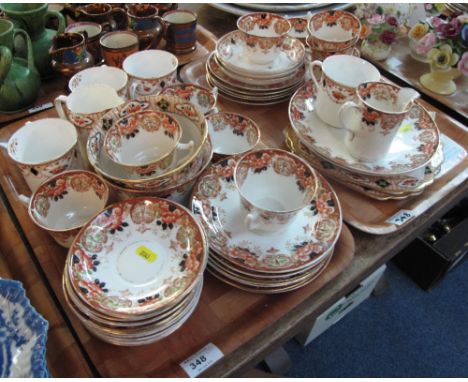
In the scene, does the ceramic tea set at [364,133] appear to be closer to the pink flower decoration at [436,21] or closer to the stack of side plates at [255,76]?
the stack of side plates at [255,76]

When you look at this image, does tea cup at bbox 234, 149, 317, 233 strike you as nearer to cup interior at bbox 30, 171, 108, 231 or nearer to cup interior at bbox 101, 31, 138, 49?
cup interior at bbox 30, 171, 108, 231

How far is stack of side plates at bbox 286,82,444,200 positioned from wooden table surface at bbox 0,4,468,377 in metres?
0.07

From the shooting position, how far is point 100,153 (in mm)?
630

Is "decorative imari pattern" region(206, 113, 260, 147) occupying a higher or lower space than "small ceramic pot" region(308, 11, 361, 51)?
lower

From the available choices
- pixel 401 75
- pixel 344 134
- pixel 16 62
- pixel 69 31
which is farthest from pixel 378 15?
pixel 16 62

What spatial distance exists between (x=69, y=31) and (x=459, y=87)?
0.96 m

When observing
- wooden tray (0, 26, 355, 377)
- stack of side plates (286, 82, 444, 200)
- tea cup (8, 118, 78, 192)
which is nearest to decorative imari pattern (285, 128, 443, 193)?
stack of side plates (286, 82, 444, 200)

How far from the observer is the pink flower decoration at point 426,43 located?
0.97 metres

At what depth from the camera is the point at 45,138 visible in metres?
0.74

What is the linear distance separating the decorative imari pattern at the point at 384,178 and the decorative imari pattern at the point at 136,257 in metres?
0.30

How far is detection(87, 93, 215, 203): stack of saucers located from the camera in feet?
1.90

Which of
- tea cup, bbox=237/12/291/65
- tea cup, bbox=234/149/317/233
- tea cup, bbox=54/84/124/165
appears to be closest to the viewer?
tea cup, bbox=234/149/317/233

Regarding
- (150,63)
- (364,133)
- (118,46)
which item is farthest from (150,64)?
(364,133)

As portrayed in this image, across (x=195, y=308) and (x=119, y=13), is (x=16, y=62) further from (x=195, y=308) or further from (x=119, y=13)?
(x=195, y=308)
